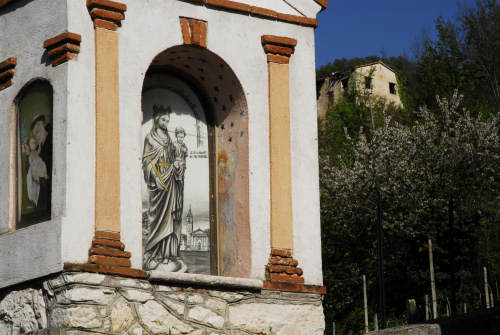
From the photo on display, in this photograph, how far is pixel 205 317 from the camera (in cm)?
988

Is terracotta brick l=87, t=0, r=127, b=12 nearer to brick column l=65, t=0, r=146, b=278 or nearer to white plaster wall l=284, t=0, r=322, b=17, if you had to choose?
brick column l=65, t=0, r=146, b=278

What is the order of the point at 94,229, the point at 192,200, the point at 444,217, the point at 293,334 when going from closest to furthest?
the point at 94,229 → the point at 293,334 → the point at 192,200 → the point at 444,217

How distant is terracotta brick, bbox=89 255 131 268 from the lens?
923 centimetres

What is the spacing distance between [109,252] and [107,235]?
18cm

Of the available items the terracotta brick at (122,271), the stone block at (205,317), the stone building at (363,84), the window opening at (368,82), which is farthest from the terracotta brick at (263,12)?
the window opening at (368,82)

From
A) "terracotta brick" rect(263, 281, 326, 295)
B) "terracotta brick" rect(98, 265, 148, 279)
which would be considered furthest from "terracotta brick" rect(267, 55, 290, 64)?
"terracotta brick" rect(98, 265, 148, 279)

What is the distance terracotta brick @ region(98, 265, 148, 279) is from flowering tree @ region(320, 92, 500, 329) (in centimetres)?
1018

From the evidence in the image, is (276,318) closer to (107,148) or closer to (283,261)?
(283,261)

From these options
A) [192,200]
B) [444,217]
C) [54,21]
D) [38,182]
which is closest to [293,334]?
[192,200]

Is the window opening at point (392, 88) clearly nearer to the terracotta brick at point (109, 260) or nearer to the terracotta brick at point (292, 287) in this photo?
the terracotta brick at point (292, 287)

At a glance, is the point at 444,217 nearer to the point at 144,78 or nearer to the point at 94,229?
the point at 144,78

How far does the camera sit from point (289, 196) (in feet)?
35.3

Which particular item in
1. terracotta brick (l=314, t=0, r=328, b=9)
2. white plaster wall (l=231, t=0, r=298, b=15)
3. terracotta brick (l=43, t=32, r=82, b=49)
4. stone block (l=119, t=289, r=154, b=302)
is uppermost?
terracotta brick (l=314, t=0, r=328, b=9)

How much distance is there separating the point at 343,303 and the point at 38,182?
12584mm
